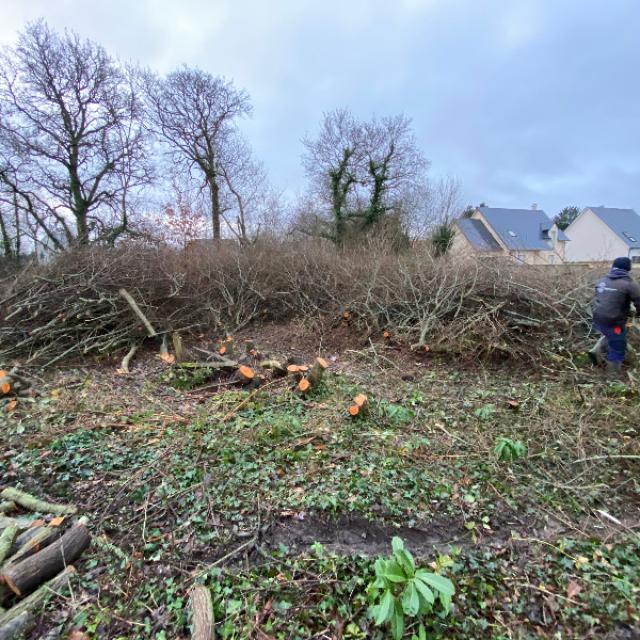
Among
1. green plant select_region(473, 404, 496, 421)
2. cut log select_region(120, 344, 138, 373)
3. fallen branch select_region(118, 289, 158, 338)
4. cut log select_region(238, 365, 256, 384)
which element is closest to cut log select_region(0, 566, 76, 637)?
cut log select_region(238, 365, 256, 384)

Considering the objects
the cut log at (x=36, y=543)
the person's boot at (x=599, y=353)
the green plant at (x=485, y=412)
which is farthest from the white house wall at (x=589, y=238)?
the cut log at (x=36, y=543)

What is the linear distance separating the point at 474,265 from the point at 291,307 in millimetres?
4165

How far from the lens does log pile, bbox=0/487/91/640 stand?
1.68 metres

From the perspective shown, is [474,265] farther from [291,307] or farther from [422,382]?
[291,307]

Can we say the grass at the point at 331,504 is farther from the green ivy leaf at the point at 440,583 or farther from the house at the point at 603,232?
the house at the point at 603,232

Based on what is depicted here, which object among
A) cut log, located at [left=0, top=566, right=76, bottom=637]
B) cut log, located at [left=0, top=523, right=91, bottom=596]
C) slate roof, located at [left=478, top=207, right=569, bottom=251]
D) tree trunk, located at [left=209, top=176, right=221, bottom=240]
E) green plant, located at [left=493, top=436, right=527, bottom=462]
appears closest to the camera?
cut log, located at [left=0, top=566, right=76, bottom=637]

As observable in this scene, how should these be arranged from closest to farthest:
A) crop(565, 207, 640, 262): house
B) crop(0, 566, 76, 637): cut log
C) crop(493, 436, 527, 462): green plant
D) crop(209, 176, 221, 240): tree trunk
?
crop(0, 566, 76, 637): cut log
crop(493, 436, 527, 462): green plant
crop(209, 176, 221, 240): tree trunk
crop(565, 207, 640, 262): house

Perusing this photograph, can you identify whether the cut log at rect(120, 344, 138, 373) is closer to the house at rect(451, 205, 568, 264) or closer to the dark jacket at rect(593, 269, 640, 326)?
the dark jacket at rect(593, 269, 640, 326)

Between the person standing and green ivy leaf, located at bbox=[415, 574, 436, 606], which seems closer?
green ivy leaf, located at bbox=[415, 574, 436, 606]

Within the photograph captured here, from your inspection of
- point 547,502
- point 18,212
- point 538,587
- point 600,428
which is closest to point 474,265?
point 600,428

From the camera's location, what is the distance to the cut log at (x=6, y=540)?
189 centimetres

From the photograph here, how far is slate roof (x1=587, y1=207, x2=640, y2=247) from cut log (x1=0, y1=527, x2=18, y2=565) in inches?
1675

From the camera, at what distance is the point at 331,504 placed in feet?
7.56

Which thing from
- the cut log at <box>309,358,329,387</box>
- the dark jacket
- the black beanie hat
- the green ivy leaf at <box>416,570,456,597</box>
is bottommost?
the green ivy leaf at <box>416,570,456,597</box>
